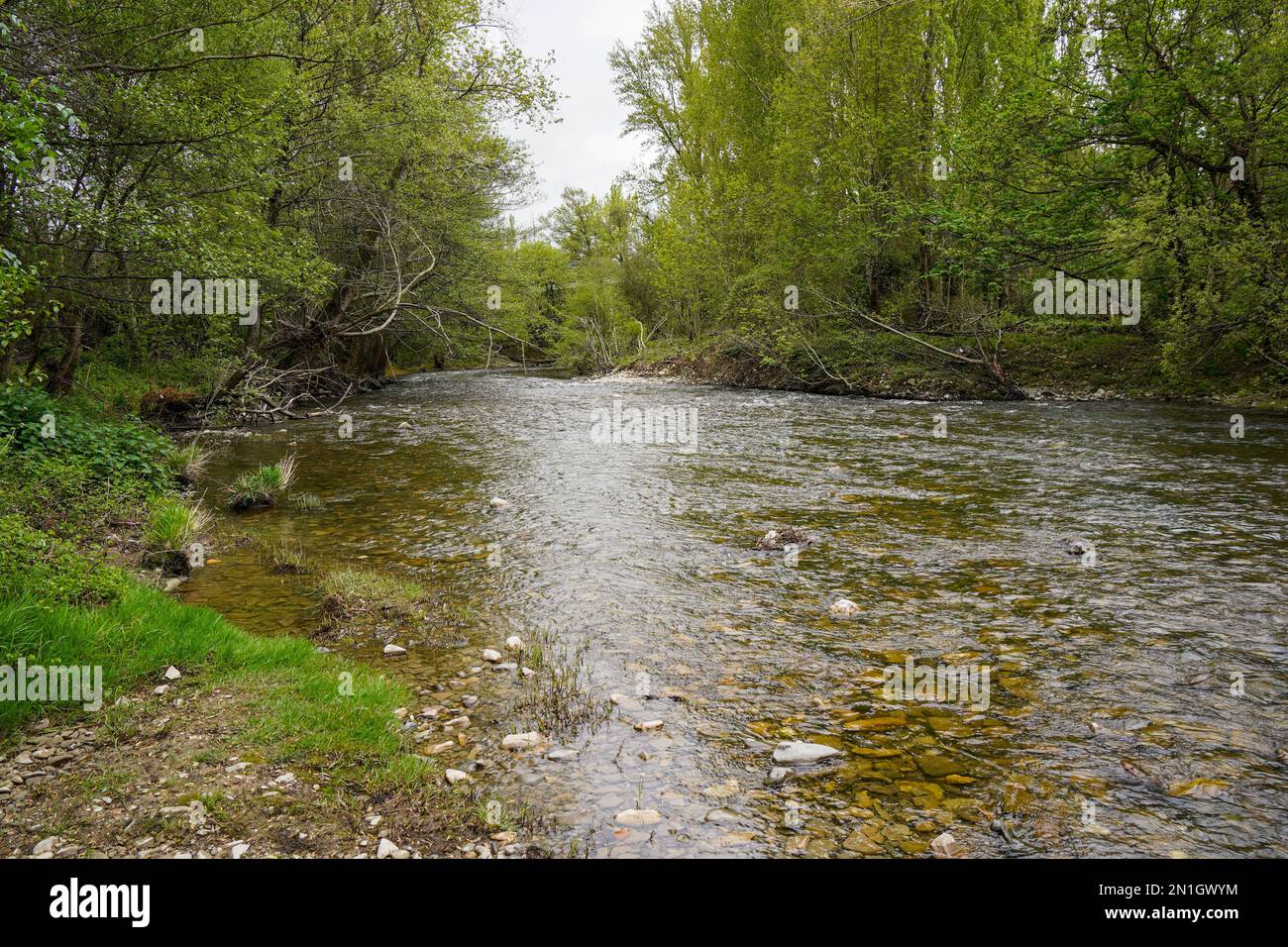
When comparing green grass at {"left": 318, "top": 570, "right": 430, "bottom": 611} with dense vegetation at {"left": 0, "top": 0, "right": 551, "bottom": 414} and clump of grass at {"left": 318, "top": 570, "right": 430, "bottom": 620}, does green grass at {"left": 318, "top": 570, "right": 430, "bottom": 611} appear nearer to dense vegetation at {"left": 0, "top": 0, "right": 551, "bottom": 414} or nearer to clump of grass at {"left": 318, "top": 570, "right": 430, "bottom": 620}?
clump of grass at {"left": 318, "top": 570, "right": 430, "bottom": 620}

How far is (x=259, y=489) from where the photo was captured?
1001 cm

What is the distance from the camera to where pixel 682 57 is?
3925 cm

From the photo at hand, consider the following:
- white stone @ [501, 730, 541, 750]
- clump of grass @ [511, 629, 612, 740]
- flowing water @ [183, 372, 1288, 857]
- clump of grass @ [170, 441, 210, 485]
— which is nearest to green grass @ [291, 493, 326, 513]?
flowing water @ [183, 372, 1288, 857]

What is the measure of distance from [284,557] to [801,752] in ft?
20.5

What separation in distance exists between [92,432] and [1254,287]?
22.7 m

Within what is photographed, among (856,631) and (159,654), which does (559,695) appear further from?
(159,654)

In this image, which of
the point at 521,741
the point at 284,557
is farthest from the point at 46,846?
the point at 284,557

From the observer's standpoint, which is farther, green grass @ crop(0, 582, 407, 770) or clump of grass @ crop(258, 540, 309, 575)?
clump of grass @ crop(258, 540, 309, 575)

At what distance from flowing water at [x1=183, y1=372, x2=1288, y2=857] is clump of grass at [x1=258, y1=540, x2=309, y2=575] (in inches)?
7.3

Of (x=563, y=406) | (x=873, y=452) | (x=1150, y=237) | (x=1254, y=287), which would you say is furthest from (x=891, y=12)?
(x=873, y=452)

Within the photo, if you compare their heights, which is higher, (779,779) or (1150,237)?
(1150,237)

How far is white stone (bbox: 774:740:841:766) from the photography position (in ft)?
12.9
